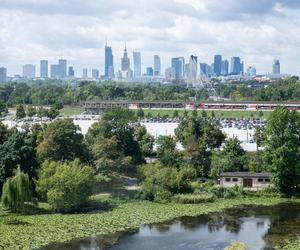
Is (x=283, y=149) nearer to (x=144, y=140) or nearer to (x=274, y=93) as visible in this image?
(x=144, y=140)

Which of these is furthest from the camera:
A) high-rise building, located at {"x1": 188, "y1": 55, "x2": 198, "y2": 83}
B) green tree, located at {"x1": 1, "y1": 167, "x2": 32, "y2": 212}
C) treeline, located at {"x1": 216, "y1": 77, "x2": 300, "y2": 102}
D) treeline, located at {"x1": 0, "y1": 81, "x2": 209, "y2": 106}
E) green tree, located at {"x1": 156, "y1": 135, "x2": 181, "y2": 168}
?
high-rise building, located at {"x1": 188, "y1": 55, "x2": 198, "y2": 83}

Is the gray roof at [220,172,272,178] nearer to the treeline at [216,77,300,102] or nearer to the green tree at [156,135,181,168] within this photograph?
the green tree at [156,135,181,168]

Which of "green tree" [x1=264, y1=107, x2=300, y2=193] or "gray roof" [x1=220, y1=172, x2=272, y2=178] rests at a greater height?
→ "green tree" [x1=264, y1=107, x2=300, y2=193]

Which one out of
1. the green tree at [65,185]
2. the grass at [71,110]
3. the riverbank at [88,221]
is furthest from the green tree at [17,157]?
the grass at [71,110]

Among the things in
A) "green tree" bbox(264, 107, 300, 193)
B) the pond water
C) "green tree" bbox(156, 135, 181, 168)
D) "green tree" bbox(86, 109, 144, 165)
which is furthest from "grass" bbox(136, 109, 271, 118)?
the pond water

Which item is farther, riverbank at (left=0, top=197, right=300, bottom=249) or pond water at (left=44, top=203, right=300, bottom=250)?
riverbank at (left=0, top=197, right=300, bottom=249)

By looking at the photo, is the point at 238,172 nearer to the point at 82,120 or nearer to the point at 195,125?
the point at 195,125

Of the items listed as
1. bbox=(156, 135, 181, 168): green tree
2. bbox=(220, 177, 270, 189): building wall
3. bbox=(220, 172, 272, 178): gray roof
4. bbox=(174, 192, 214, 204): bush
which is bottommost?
bbox=(174, 192, 214, 204): bush

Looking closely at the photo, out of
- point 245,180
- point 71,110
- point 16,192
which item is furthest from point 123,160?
point 71,110

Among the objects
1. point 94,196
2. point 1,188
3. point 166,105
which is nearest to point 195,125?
point 94,196
